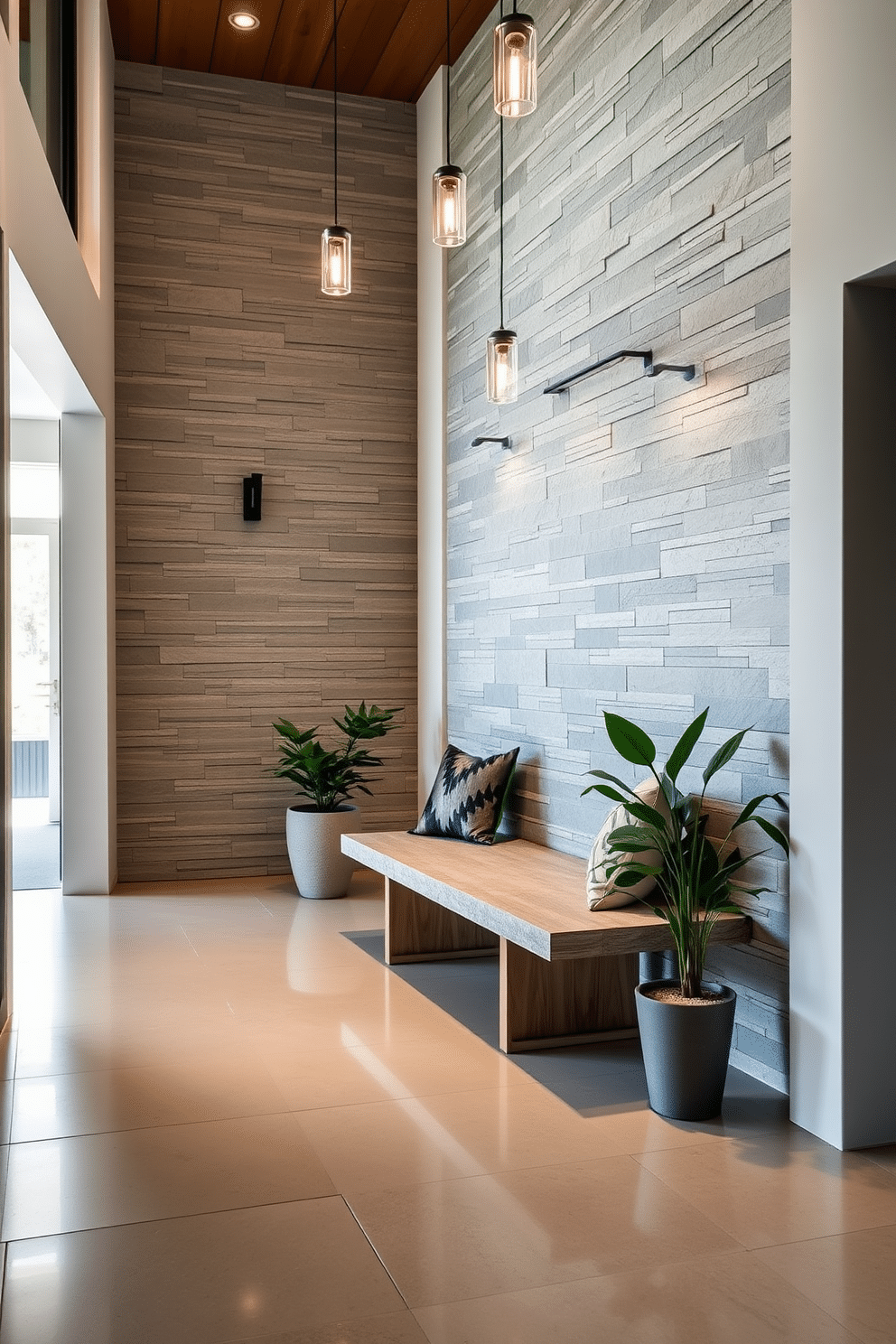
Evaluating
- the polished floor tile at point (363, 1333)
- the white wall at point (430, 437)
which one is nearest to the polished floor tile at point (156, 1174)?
the polished floor tile at point (363, 1333)

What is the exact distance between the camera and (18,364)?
5.55 meters

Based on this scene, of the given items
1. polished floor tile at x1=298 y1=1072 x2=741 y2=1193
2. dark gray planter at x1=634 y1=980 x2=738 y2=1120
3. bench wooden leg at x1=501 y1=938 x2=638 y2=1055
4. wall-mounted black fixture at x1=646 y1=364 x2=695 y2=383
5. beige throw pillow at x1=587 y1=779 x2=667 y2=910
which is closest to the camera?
polished floor tile at x1=298 y1=1072 x2=741 y2=1193

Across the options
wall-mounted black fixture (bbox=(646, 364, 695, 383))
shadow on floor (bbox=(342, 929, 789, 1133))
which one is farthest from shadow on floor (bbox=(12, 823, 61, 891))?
wall-mounted black fixture (bbox=(646, 364, 695, 383))

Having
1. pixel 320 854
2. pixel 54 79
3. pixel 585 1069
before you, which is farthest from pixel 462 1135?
pixel 54 79

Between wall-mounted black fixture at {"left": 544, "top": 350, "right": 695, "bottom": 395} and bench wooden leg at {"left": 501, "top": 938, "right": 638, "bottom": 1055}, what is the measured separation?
1746 mm

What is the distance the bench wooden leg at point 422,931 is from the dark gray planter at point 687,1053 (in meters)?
1.58

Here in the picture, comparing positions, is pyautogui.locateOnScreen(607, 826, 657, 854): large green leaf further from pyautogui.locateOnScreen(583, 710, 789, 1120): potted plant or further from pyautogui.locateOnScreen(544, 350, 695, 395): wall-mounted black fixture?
A: pyautogui.locateOnScreen(544, 350, 695, 395): wall-mounted black fixture

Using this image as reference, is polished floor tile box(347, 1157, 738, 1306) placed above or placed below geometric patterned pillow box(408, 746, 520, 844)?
below

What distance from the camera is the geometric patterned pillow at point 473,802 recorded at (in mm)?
4527

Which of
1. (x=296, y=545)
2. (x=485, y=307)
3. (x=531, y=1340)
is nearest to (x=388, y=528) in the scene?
(x=296, y=545)

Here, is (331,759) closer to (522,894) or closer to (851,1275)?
(522,894)

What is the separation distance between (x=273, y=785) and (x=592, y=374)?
2887 mm

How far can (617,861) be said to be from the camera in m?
3.12

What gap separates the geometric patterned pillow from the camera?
453 centimetres
